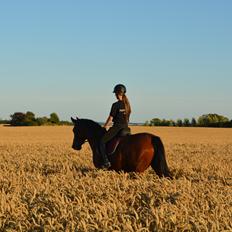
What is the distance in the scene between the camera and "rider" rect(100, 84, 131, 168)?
12.0 m

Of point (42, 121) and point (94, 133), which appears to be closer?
point (94, 133)

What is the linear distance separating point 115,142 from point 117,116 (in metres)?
0.61

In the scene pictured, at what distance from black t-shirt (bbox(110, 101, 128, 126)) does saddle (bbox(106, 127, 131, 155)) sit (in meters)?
0.19

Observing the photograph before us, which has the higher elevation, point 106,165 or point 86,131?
point 86,131

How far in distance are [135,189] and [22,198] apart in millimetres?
1806

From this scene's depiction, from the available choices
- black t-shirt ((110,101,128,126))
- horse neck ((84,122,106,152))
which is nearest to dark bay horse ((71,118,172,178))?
black t-shirt ((110,101,128,126))

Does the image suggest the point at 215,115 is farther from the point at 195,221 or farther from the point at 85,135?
the point at 195,221

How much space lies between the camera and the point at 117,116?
475 inches

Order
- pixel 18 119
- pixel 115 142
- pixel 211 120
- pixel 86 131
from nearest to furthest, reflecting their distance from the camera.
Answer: pixel 115 142
pixel 86 131
pixel 211 120
pixel 18 119

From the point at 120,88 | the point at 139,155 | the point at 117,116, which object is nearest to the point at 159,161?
the point at 139,155

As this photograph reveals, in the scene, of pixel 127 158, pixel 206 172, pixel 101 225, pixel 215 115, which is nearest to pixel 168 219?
pixel 101 225

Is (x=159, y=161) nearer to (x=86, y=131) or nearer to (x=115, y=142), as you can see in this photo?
(x=115, y=142)

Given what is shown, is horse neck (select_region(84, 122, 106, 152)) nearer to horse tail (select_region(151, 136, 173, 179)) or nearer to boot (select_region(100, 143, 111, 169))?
boot (select_region(100, 143, 111, 169))

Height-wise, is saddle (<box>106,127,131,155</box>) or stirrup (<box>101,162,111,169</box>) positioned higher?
saddle (<box>106,127,131,155</box>)
